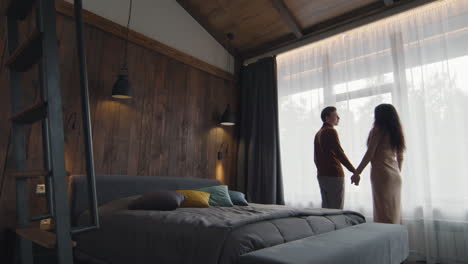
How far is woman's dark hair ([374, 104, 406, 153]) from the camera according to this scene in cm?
274

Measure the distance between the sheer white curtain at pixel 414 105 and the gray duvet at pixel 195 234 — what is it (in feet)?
4.31

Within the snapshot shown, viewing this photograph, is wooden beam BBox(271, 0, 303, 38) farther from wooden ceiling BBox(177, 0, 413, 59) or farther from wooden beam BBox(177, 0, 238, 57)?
wooden beam BBox(177, 0, 238, 57)

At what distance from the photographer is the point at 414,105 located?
3.38 m

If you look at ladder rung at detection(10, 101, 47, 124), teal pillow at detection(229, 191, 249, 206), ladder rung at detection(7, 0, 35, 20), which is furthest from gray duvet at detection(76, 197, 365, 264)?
ladder rung at detection(7, 0, 35, 20)

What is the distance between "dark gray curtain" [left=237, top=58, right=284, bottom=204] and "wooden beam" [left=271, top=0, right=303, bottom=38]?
592mm

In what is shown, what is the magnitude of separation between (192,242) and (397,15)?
11.7ft

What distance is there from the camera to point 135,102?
3619 millimetres

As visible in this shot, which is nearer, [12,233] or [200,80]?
[12,233]

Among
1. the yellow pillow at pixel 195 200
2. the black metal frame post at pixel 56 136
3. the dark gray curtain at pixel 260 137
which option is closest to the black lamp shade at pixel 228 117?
the dark gray curtain at pixel 260 137

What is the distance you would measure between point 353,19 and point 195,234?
3509 mm

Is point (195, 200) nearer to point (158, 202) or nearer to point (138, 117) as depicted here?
point (158, 202)

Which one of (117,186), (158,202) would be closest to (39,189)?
(117,186)

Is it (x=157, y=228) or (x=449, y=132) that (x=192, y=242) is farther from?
(x=449, y=132)

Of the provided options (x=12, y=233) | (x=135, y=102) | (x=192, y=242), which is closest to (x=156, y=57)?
(x=135, y=102)
